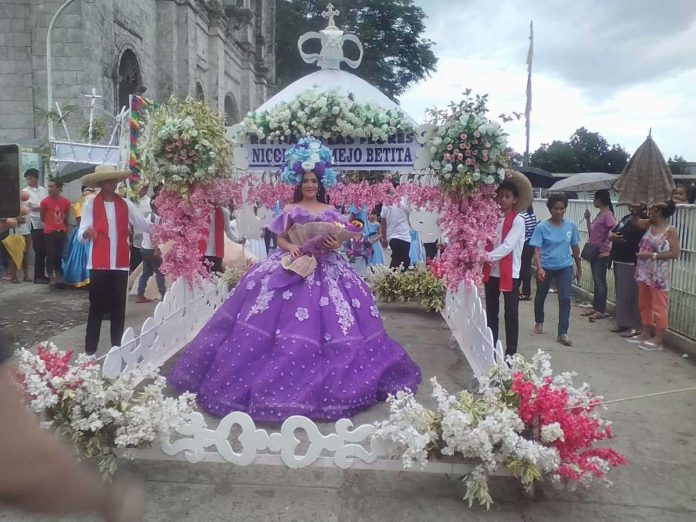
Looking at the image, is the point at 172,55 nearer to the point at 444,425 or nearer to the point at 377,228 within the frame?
the point at 377,228

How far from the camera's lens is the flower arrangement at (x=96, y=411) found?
10.8 feet

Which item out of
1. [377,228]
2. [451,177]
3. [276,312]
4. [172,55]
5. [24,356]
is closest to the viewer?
[24,356]

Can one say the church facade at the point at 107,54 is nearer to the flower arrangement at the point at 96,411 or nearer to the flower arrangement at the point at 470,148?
the flower arrangement at the point at 470,148

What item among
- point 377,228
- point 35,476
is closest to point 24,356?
point 35,476

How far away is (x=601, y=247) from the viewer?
801 centimetres

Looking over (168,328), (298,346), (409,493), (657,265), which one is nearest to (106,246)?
(168,328)

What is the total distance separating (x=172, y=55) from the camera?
60.4ft

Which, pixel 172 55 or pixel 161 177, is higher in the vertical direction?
pixel 172 55

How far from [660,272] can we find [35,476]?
6595 mm

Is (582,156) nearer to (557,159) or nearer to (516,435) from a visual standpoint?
(557,159)

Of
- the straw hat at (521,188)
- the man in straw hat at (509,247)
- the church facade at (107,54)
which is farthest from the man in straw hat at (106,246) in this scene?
the straw hat at (521,188)

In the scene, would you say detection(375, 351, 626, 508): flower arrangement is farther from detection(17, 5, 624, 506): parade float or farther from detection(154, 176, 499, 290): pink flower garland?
detection(154, 176, 499, 290): pink flower garland

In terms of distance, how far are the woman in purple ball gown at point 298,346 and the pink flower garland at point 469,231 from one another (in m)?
0.95

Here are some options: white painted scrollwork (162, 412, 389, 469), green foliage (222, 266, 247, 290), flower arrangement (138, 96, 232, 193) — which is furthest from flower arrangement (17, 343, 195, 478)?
green foliage (222, 266, 247, 290)
